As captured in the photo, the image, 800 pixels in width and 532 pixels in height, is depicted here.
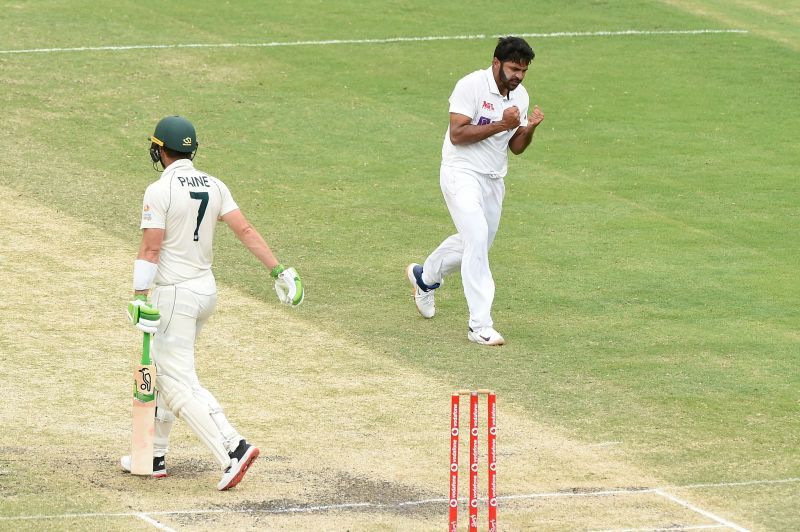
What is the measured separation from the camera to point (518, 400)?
11.3m

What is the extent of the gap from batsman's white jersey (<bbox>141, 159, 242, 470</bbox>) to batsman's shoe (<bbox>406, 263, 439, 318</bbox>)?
412 centimetres

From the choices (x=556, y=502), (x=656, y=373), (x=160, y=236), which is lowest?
(x=556, y=502)

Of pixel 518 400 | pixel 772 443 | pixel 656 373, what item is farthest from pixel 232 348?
pixel 772 443

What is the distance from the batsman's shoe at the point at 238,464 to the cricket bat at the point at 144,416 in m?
0.52

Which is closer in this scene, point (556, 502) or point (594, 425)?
point (556, 502)

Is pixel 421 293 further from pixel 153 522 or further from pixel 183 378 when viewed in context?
pixel 153 522

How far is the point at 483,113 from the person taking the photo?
501 inches

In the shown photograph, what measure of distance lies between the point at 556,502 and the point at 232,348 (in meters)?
4.25

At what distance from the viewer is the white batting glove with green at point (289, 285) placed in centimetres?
965

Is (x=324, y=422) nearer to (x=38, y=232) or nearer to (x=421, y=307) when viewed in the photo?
(x=421, y=307)

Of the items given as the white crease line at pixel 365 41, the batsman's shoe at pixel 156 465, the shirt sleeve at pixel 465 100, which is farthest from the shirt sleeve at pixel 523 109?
the white crease line at pixel 365 41

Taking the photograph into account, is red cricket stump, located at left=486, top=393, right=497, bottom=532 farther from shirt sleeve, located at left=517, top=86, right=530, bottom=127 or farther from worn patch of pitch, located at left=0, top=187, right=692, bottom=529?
shirt sleeve, located at left=517, top=86, right=530, bottom=127

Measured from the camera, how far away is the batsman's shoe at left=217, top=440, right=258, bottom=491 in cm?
914

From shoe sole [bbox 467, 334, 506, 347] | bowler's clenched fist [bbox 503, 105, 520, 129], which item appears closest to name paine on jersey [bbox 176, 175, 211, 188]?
bowler's clenched fist [bbox 503, 105, 520, 129]
